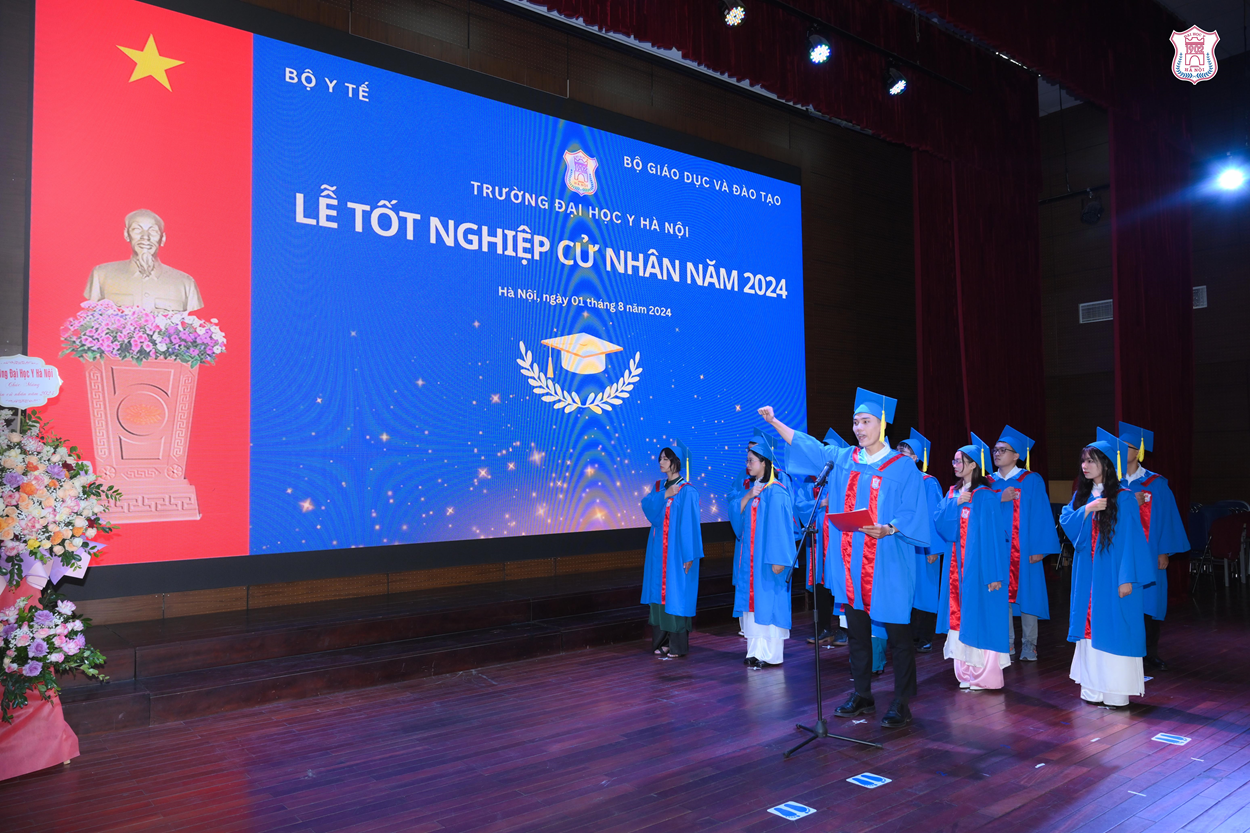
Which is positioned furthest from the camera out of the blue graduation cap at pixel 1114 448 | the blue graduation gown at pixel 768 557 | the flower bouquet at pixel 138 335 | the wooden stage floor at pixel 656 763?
the blue graduation gown at pixel 768 557

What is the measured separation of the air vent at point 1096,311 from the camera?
989cm

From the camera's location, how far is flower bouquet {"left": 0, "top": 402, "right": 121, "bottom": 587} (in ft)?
11.0

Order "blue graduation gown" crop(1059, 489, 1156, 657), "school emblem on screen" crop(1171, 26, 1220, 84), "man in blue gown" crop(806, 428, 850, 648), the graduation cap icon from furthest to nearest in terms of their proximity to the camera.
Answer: "school emblem on screen" crop(1171, 26, 1220, 84)
the graduation cap icon
"man in blue gown" crop(806, 428, 850, 648)
"blue graduation gown" crop(1059, 489, 1156, 657)

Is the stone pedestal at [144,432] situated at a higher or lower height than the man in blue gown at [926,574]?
higher

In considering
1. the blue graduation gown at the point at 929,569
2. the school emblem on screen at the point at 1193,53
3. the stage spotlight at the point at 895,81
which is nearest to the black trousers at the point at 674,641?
the blue graduation gown at the point at 929,569

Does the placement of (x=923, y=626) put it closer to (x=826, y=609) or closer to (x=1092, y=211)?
(x=826, y=609)

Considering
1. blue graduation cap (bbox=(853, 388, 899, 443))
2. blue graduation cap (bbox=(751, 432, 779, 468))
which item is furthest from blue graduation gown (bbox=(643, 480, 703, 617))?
blue graduation cap (bbox=(853, 388, 899, 443))

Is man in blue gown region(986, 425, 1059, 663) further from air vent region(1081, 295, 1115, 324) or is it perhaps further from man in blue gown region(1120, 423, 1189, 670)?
air vent region(1081, 295, 1115, 324)

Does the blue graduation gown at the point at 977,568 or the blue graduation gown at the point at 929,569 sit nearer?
the blue graduation gown at the point at 977,568

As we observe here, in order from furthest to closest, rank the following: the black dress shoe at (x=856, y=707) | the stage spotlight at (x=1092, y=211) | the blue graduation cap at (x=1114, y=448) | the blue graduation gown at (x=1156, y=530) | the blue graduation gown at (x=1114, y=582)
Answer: the stage spotlight at (x=1092, y=211), the blue graduation gown at (x=1156, y=530), the blue graduation cap at (x=1114, y=448), the blue graduation gown at (x=1114, y=582), the black dress shoe at (x=856, y=707)

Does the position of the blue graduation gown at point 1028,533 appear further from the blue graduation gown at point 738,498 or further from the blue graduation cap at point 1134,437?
the blue graduation gown at point 738,498

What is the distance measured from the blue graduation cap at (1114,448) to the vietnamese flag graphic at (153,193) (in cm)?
504

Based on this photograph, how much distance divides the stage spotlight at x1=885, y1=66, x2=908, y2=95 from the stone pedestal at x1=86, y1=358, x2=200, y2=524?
5.69 metres

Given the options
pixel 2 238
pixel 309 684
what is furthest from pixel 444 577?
pixel 2 238
